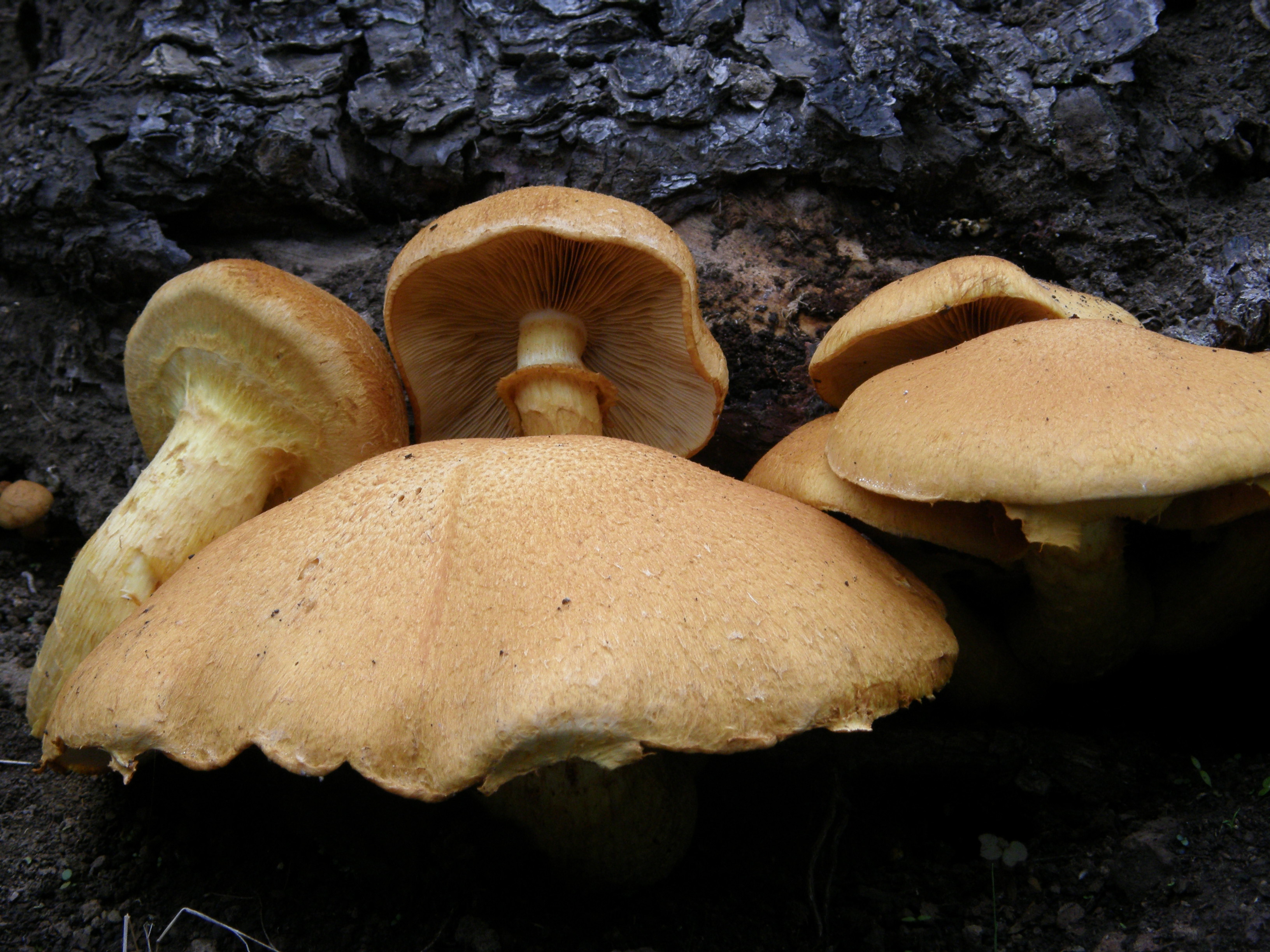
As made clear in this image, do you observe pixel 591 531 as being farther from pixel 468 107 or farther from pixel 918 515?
pixel 468 107

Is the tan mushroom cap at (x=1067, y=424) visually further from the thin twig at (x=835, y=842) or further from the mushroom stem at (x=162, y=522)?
the mushroom stem at (x=162, y=522)

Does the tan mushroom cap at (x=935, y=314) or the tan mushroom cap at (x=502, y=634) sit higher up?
the tan mushroom cap at (x=935, y=314)

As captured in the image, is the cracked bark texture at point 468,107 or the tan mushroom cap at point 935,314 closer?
the tan mushroom cap at point 935,314

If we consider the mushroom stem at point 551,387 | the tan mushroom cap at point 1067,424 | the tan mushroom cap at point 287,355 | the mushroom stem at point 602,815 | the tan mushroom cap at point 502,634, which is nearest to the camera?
the tan mushroom cap at point 502,634

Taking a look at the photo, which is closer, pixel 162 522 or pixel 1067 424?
pixel 1067 424

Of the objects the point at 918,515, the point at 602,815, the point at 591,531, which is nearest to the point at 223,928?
the point at 602,815

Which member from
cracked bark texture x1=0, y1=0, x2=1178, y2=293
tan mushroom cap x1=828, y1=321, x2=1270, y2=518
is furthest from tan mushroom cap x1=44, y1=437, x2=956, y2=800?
cracked bark texture x1=0, y1=0, x2=1178, y2=293

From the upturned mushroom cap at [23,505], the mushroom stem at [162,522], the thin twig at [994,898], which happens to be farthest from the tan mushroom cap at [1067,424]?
the upturned mushroom cap at [23,505]
